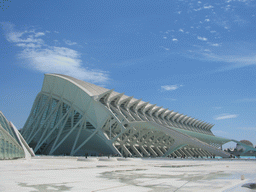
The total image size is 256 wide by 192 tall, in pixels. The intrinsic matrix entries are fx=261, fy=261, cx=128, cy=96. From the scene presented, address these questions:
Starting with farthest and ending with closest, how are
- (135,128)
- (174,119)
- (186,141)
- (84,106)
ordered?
(174,119), (84,106), (135,128), (186,141)

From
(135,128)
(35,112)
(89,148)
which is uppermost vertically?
(35,112)

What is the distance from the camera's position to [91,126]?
5188 centimetres

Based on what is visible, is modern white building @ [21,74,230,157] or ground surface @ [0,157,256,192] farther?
modern white building @ [21,74,230,157]

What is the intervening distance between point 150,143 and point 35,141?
26.0 m

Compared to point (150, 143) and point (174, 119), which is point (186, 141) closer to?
point (150, 143)

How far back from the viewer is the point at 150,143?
175ft

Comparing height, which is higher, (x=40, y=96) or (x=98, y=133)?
(x=40, y=96)

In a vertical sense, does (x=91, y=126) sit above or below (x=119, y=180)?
above

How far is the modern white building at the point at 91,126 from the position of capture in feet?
151

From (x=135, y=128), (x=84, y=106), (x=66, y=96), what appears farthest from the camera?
(x=66, y=96)

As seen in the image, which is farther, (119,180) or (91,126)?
(91,126)

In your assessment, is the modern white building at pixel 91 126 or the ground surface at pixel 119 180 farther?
the modern white building at pixel 91 126

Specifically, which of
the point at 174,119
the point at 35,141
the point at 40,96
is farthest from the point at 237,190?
the point at 174,119

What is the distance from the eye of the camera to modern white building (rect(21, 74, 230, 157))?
4591 centimetres
